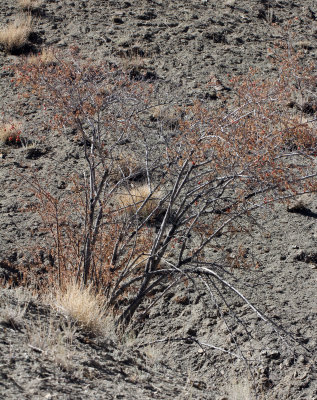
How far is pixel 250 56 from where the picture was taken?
40.8 ft

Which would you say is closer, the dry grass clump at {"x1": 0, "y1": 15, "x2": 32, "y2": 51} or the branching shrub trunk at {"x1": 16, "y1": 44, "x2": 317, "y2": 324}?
the branching shrub trunk at {"x1": 16, "y1": 44, "x2": 317, "y2": 324}

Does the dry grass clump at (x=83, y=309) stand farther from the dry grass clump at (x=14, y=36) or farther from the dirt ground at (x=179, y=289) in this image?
the dry grass clump at (x=14, y=36)

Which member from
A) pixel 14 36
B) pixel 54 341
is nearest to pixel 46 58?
pixel 14 36

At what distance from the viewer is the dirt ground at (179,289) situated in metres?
4.15

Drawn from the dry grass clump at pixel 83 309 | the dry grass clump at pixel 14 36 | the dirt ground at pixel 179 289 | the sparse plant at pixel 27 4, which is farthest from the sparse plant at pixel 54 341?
the sparse plant at pixel 27 4

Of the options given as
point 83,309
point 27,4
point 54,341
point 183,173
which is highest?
point 27,4

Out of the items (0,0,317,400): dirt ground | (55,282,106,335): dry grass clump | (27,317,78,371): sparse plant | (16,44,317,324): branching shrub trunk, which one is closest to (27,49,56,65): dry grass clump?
(0,0,317,400): dirt ground

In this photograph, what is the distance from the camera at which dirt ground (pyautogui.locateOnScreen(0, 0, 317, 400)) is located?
13.6ft

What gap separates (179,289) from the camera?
6.69m

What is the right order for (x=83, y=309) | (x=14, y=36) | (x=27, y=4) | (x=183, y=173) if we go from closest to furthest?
1. (x=83, y=309)
2. (x=183, y=173)
3. (x=14, y=36)
4. (x=27, y=4)

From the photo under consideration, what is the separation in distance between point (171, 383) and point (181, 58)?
8.68m

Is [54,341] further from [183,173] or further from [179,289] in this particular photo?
[179,289]

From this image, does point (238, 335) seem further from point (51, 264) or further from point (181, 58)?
point (181, 58)

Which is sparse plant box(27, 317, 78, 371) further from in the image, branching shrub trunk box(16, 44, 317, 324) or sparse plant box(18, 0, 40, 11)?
sparse plant box(18, 0, 40, 11)
